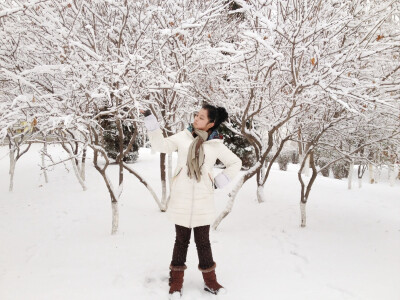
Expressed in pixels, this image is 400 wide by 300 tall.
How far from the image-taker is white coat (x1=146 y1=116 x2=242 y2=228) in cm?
288

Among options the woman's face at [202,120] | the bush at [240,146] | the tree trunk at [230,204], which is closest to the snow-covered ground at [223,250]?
the tree trunk at [230,204]

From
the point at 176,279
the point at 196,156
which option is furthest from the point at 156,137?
the point at 176,279

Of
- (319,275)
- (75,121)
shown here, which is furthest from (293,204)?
(75,121)

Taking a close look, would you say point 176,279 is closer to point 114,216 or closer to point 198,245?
point 198,245

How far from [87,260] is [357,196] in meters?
7.03

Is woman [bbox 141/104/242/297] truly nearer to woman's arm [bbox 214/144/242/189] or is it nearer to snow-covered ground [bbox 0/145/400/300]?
woman's arm [bbox 214/144/242/189]

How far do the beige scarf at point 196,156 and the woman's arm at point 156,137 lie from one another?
22 cm

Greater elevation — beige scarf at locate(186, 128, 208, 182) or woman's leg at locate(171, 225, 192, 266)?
beige scarf at locate(186, 128, 208, 182)

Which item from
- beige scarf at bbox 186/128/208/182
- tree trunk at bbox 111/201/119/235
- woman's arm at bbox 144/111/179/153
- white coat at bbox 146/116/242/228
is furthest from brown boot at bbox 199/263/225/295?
tree trunk at bbox 111/201/119/235

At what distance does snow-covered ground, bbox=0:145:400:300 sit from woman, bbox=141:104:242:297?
0.34m

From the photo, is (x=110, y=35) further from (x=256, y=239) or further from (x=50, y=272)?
(x=256, y=239)

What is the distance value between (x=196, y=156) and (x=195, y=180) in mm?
233

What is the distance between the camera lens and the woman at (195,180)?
113 inches

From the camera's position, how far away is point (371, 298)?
3105 mm
